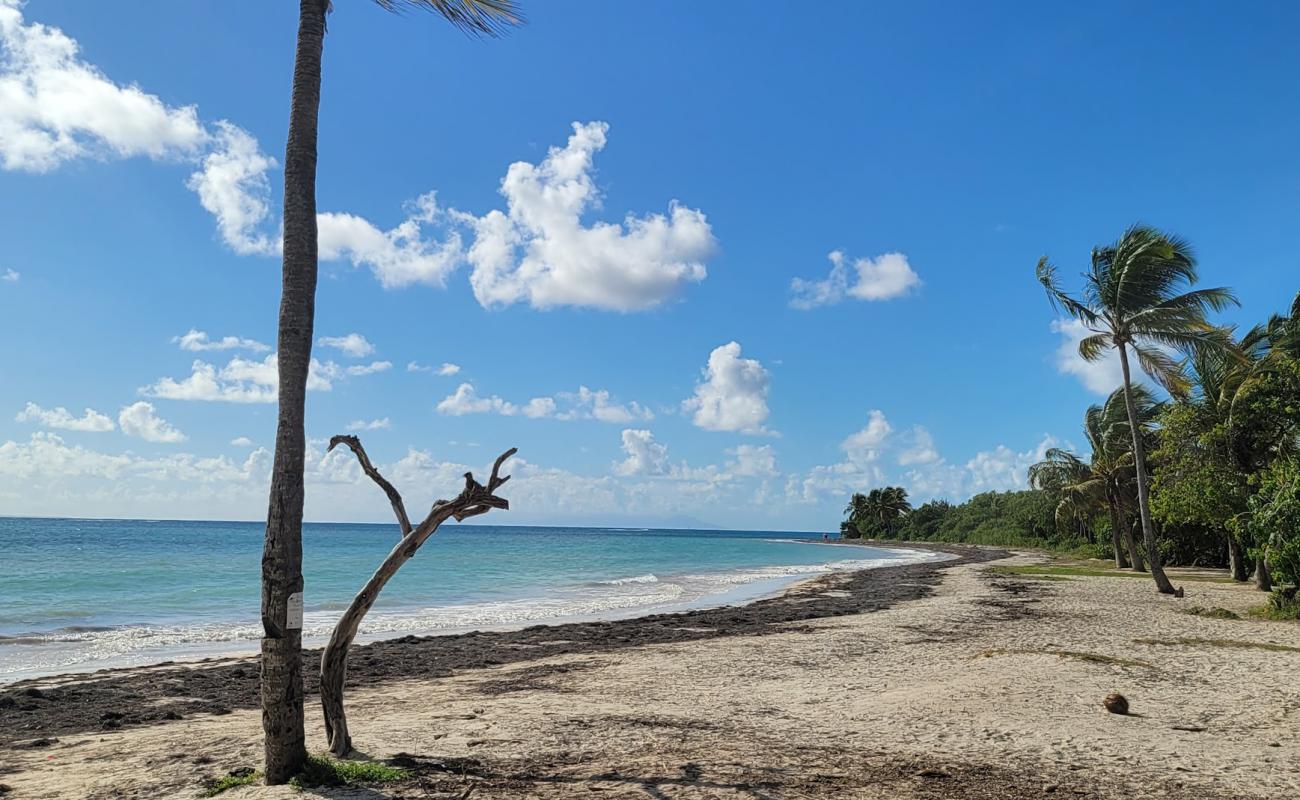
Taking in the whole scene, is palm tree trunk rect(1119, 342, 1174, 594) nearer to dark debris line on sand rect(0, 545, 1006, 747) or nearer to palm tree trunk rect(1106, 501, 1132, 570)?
dark debris line on sand rect(0, 545, 1006, 747)

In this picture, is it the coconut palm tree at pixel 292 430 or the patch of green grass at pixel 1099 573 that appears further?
the patch of green grass at pixel 1099 573

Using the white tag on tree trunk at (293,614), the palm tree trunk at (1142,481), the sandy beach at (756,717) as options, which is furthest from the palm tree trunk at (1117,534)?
the white tag on tree trunk at (293,614)

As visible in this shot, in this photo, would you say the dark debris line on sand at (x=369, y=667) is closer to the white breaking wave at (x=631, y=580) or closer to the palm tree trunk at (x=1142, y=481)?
the palm tree trunk at (x=1142, y=481)

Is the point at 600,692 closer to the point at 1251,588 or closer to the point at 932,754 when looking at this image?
the point at 932,754

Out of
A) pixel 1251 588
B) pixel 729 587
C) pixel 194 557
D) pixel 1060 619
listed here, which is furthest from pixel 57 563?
pixel 1251 588

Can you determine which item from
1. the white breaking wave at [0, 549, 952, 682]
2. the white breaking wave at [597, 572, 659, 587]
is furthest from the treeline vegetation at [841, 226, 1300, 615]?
the white breaking wave at [597, 572, 659, 587]

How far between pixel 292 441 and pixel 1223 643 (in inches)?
535

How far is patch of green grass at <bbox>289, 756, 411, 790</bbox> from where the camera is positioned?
5605 millimetres

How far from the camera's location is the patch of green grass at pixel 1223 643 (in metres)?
11.8

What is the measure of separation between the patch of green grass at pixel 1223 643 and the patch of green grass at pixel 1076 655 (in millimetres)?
2012

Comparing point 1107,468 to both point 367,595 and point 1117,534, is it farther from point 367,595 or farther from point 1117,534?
point 367,595

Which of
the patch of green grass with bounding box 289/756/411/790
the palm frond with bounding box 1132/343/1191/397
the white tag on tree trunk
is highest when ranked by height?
the palm frond with bounding box 1132/343/1191/397

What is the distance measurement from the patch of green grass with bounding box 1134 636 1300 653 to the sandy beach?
0.21 ft

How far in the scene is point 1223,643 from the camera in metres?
12.3
